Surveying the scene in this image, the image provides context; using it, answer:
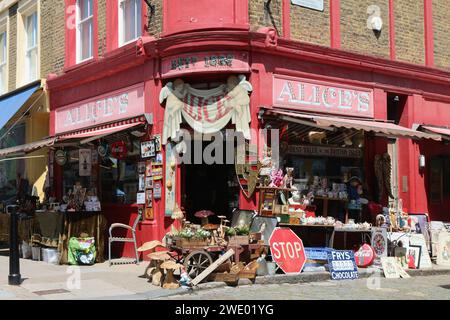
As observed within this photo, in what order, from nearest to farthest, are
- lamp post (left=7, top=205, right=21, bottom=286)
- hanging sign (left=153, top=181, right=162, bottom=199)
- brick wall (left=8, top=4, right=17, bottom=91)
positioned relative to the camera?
lamp post (left=7, top=205, right=21, bottom=286), hanging sign (left=153, top=181, right=162, bottom=199), brick wall (left=8, top=4, right=17, bottom=91)

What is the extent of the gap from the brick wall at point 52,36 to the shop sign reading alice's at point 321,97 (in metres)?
6.69

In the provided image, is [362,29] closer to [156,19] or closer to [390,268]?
[156,19]

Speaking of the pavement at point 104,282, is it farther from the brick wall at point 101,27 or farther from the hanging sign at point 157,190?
the brick wall at point 101,27

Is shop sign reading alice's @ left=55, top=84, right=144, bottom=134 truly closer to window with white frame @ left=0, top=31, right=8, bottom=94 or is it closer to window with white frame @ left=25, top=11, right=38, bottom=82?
window with white frame @ left=25, top=11, right=38, bottom=82

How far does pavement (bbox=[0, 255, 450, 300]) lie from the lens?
882 cm

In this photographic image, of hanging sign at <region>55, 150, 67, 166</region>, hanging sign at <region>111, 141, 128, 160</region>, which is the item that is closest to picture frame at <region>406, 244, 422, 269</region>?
hanging sign at <region>111, 141, 128, 160</region>

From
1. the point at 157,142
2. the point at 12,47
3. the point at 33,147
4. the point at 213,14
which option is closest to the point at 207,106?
the point at 157,142

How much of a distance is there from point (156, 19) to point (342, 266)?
6.32 meters

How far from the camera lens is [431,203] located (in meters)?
15.3

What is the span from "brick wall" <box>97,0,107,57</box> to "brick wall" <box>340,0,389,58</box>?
5.57 metres

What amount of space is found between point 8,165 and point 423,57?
1265 cm

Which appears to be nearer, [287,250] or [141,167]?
[287,250]

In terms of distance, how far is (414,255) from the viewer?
12023mm
